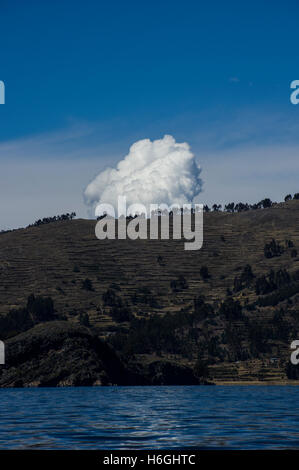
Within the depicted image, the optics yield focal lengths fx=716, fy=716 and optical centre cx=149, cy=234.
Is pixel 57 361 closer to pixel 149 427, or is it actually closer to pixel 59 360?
pixel 59 360

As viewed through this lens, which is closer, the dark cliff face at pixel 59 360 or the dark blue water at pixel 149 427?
the dark blue water at pixel 149 427

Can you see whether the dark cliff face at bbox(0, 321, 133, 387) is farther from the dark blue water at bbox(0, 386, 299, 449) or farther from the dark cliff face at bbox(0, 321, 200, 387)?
the dark blue water at bbox(0, 386, 299, 449)

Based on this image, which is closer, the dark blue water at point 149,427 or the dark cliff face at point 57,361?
the dark blue water at point 149,427

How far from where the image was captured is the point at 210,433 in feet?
142

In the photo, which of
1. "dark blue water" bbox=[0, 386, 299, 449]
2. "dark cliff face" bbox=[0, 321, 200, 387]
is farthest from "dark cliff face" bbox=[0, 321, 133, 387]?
"dark blue water" bbox=[0, 386, 299, 449]

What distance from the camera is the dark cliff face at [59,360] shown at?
147 metres

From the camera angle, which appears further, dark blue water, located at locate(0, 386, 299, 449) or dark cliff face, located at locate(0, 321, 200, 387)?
dark cliff face, located at locate(0, 321, 200, 387)

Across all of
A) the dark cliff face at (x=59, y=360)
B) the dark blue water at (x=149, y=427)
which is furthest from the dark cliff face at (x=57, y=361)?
the dark blue water at (x=149, y=427)

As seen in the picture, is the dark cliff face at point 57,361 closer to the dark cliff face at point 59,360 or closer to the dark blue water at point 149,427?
the dark cliff face at point 59,360

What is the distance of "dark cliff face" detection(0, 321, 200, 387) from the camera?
147m

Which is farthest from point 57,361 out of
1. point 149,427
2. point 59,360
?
point 149,427
